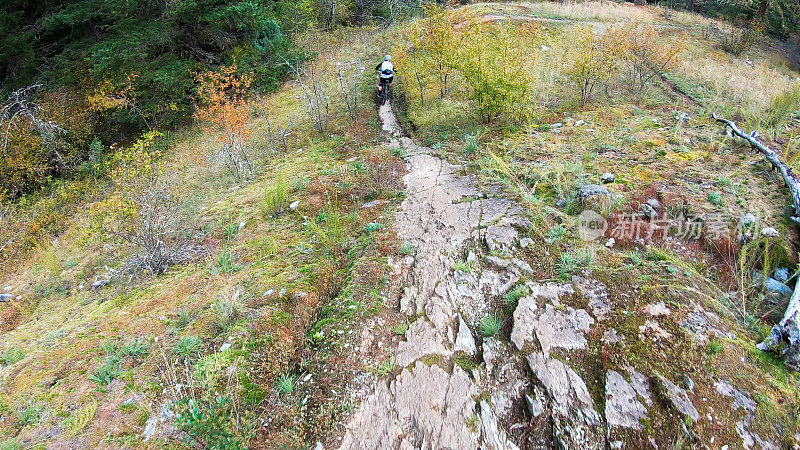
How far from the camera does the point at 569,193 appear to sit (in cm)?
550

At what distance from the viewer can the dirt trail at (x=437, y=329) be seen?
2.86 m

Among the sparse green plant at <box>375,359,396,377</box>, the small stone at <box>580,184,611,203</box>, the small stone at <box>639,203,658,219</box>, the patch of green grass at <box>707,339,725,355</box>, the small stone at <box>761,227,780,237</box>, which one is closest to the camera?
the patch of green grass at <box>707,339,725,355</box>

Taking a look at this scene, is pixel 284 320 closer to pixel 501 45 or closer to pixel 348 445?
pixel 348 445

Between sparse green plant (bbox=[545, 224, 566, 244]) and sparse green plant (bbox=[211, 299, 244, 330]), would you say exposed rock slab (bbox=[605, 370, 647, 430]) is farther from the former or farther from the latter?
sparse green plant (bbox=[211, 299, 244, 330])

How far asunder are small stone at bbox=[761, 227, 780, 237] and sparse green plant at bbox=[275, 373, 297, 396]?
564 centimetres

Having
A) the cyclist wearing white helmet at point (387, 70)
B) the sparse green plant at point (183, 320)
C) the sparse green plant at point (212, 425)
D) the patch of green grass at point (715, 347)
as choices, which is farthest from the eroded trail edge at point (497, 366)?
the cyclist wearing white helmet at point (387, 70)

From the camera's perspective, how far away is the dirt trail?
9.39 feet

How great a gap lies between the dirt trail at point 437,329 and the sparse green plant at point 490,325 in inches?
5.8

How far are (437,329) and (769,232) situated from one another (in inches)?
167

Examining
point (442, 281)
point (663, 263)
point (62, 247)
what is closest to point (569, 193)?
point (663, 263)

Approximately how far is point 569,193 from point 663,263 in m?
1.70

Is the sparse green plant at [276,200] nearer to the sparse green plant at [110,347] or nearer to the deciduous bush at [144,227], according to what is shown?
Answer: the deciduous bush at [144,227]

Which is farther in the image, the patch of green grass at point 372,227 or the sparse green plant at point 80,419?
the patch of green grass at point 372,227

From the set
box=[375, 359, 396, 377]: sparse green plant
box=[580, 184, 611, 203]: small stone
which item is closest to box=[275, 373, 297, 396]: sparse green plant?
box=[375, 359, 396, 377]: sparse green plant
